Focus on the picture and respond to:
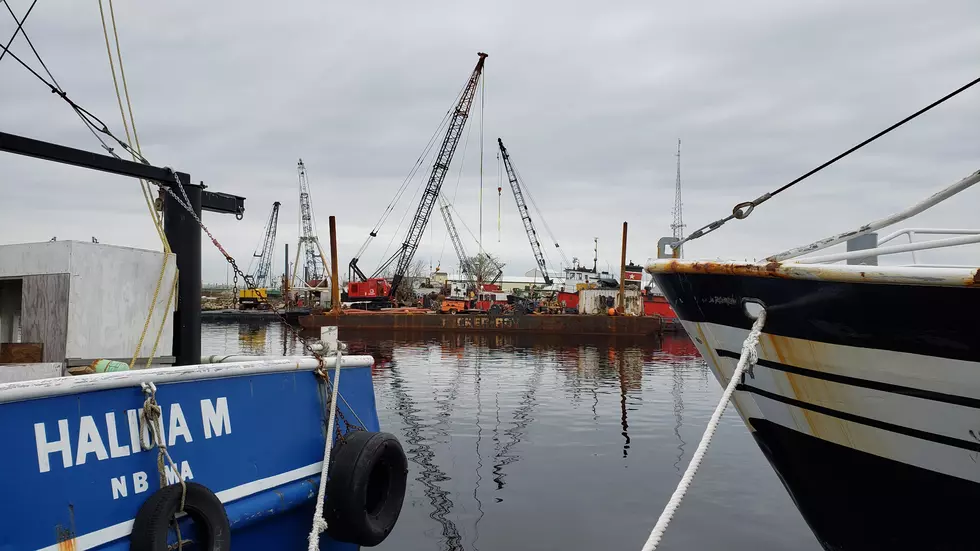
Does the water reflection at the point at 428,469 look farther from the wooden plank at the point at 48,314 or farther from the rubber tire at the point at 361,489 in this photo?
the wooden plank at the point at 48,314

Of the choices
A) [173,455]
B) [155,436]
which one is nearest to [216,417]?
[173,455]

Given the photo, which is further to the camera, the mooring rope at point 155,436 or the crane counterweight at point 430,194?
the crane counterweight at point 430,194

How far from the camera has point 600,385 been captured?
2072 cm

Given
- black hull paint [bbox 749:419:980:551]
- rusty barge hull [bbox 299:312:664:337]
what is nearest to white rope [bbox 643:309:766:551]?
black hull paint [bbox 749:419:980:551]

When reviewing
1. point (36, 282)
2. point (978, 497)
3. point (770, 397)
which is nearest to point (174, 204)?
point (36, 282)

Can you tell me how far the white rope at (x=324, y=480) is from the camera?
14.1ft

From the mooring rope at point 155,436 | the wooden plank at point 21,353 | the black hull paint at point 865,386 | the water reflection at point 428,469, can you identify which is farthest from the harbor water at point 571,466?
the wooden plank at point 21,353

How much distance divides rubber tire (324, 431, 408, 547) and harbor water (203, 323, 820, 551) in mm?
2172

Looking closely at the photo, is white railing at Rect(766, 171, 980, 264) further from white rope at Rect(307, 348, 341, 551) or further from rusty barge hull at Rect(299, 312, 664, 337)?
rusty barge hull at Rect(299, 312, 664, 337)

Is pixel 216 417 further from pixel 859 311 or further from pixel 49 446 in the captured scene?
pixel 859 311

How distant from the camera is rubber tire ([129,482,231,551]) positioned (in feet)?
11.5

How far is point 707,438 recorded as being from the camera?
13.1 feet

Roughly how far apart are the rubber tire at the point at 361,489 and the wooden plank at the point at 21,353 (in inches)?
102

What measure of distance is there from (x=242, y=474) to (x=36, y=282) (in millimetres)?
2663
